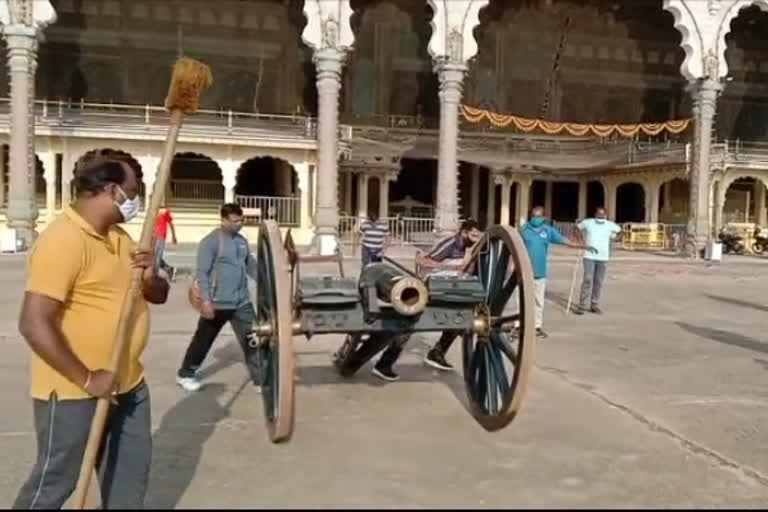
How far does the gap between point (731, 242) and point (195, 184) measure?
1805 centimetres

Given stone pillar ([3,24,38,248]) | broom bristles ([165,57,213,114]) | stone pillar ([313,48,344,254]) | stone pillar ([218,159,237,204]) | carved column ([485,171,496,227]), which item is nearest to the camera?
broom bristles ([165,57,213,114])

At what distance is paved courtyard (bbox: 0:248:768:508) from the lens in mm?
4340

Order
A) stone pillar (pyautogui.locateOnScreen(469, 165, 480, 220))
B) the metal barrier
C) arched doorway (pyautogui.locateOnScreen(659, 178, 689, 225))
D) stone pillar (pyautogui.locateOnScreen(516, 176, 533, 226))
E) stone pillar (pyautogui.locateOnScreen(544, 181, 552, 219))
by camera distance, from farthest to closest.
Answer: stone pillar (pyautogui.locateOnScreen(544, 181, 552, 219)), arched doorway (pyautogui.locateOnScreen(659, 178, 689, 225)), stone pillar (pyautogui.locateOnScreen(469, 165, 480, 220)), stone pillar (pyautogui.locateOnScreen(516, 176, 533, 226)), the metal barrier

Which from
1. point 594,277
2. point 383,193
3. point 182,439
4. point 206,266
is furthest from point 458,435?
point 383,193

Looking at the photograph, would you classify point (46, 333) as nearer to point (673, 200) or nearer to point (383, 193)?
point (383, 193)

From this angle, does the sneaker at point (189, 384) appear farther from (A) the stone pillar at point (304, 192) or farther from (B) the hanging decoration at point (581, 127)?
(B) the hanging decoration at point (581, 127)

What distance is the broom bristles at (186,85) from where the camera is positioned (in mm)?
3926

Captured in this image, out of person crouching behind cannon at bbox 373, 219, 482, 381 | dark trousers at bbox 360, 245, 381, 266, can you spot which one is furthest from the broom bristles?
dark trousers at bbox 360, 245, 381, 266

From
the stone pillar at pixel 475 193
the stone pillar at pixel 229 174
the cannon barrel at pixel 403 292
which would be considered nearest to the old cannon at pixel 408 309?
the cannon barrel at pixel 403 292

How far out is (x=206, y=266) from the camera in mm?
6941

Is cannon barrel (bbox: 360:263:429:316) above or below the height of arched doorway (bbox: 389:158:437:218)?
below

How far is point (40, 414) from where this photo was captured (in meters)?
3.43

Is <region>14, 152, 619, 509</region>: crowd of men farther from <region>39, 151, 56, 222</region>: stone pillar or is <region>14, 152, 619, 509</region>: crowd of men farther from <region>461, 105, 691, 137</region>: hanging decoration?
<region>461, 105, 691, 137</region>: hanging decoration

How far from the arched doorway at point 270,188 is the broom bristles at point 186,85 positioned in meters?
21.7
